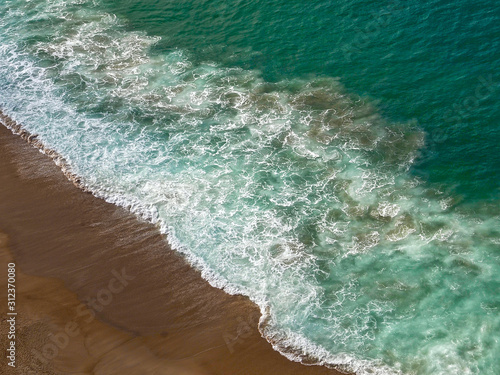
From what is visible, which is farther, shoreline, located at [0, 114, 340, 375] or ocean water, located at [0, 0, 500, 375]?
ocean water, located at [0, 0, 500, 375]

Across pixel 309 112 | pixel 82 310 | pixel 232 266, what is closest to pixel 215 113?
pixel 309 112

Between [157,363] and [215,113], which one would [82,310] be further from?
[215,113]

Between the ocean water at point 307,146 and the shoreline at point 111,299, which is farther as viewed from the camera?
the ocean water at point 307,146

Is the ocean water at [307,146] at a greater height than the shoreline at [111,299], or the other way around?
the ocean water at [307,146]

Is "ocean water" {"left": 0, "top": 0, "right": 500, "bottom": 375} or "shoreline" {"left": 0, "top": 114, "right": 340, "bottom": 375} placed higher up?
"ocean water" {"left": 0, "top": 0, "right": 500, "bottom": 375}

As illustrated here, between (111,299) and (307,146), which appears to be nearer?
(111,299)

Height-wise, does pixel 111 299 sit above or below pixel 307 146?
below
